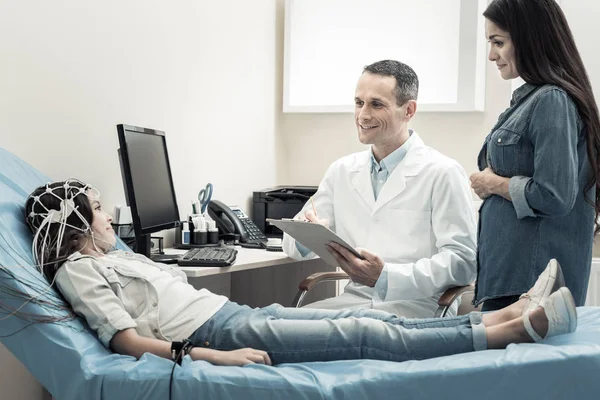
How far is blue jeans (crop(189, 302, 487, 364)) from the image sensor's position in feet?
5.84

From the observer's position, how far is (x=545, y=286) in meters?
1.79

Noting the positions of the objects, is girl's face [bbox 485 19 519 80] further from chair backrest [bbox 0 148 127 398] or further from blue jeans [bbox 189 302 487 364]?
chair backrest [bbox 0 148 127 398]

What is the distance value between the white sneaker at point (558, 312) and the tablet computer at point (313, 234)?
76 centimetres

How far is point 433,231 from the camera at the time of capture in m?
2.71

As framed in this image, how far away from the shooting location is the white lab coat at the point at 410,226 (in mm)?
2551

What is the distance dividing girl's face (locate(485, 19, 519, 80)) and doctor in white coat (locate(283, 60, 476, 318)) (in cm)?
61

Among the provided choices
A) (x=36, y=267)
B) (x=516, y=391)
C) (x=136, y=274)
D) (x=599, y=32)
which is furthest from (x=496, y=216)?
(x=599, y=32)

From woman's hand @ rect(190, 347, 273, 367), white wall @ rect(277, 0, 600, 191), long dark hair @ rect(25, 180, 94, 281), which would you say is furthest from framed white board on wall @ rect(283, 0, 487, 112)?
woman's hand @ rect(190, 347, 273, 367)

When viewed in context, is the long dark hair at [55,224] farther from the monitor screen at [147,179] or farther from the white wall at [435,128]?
the white wall at [435,128]

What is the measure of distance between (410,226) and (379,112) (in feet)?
1.46

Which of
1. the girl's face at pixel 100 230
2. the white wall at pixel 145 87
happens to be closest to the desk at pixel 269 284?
the white wall at pixel 145 87

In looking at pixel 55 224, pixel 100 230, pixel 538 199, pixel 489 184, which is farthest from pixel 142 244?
pixel 538 199

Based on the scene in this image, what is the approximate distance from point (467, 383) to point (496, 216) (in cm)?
70

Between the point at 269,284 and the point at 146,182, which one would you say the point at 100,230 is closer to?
the point at 146,182
